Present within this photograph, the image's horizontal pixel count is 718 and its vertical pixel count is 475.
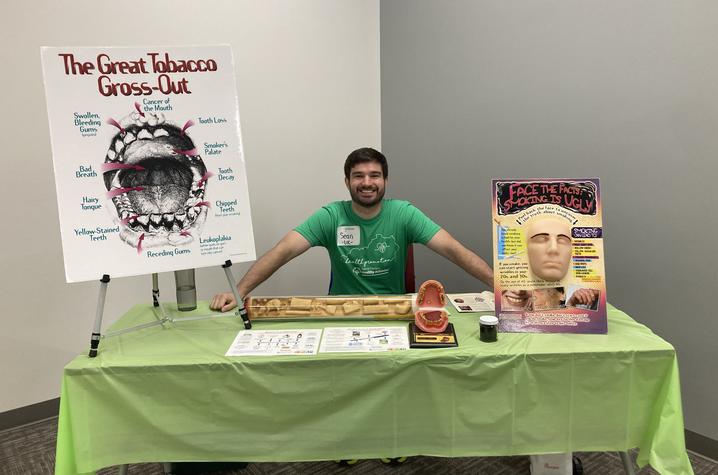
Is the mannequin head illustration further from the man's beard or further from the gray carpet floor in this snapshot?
the gray carpet floor

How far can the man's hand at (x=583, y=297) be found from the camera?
139cm

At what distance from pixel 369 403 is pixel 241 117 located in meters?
1.91

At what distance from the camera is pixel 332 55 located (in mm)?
2910

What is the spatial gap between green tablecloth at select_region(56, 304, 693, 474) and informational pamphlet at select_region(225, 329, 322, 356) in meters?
0.04

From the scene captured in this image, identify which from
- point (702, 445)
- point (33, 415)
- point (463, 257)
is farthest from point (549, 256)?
point (33, 415)

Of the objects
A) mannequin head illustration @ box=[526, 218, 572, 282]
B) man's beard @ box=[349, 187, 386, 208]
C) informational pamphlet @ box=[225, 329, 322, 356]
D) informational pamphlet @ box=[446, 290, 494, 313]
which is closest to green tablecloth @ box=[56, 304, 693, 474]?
informational pamphlet @ box=[225, 329, 322, 356]

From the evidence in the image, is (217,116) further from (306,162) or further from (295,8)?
(295,8)

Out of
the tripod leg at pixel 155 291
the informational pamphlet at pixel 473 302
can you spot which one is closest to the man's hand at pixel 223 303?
the tripod leg at pixel 155 291

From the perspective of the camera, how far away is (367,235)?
2025 millimetres

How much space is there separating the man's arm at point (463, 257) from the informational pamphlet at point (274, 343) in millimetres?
720

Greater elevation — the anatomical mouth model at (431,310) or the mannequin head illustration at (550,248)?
the mannequin head illustration at (550,248)

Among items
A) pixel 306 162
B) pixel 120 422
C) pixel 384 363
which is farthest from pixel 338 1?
pixel 120 422

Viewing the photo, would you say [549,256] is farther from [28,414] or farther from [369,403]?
[28,414]

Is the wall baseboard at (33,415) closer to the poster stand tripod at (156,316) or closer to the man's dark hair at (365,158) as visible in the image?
the poster stand tripod at (156,316)
